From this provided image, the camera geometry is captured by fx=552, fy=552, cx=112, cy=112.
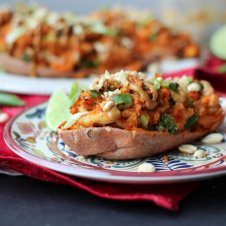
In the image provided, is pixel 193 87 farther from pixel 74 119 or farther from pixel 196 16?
pixel 196 16

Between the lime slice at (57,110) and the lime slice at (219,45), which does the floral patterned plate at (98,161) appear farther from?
the lime slice at (219,45)

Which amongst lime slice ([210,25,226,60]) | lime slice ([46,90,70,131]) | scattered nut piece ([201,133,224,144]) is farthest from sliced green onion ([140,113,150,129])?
lime slice ([210,25,226,60])

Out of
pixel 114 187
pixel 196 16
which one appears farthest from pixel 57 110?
pixel 196 16

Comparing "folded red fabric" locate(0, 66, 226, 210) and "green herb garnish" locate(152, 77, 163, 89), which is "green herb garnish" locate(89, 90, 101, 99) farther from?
"folded red fabric" locate(0, 66, 226, 210)

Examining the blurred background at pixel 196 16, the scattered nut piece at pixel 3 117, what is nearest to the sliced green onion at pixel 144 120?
the scattered nut piece at pixel 3 117

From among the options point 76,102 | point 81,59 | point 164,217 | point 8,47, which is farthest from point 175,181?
point 8,47

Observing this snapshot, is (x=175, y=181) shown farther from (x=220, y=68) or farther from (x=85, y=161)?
(x=220, y=68)

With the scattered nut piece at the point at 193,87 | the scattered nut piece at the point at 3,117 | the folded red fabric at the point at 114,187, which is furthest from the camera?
the scattered nut piece at the point at 3,117
